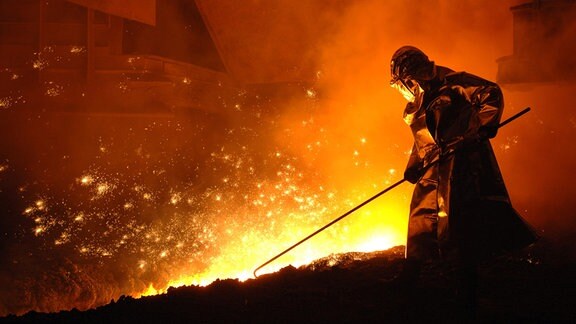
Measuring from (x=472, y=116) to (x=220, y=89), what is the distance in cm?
528

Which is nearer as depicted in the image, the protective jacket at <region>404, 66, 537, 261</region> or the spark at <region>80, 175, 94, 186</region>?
the protective jacket at <region>404, 66, 537, 261</region>

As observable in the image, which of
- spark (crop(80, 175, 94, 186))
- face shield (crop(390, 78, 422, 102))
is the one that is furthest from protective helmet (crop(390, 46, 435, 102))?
spark (crop(80, 175, 94, 186))

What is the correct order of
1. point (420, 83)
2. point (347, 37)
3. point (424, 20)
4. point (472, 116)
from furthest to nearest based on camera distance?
point (347, 37)
point (424, 20)
point (420, 83)
point (472, 116)

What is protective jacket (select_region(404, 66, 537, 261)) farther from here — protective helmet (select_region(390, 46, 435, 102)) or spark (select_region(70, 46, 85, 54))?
spark (select_region(70, 46, 85, 54))

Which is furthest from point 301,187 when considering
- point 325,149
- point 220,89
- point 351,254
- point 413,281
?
point 413,281

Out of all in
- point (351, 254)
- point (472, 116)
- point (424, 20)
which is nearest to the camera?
point (472, 116)

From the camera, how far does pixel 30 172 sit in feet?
21.4

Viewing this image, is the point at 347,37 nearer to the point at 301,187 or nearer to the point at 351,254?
the point at 301,187

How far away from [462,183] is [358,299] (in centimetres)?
110

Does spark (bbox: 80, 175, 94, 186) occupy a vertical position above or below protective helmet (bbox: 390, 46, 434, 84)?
above

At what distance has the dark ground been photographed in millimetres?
3012

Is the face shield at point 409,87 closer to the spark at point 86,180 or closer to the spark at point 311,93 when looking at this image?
the spark at point 311,93

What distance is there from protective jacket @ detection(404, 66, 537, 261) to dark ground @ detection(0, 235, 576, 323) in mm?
363

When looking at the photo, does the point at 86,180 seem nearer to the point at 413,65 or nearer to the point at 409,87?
the point at 409,87
